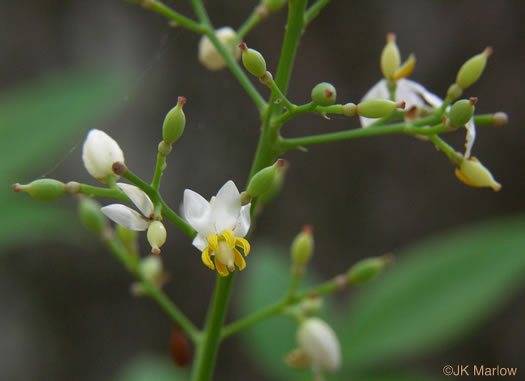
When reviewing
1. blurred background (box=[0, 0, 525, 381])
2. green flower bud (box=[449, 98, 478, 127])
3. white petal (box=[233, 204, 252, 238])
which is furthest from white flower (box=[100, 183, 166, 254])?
blurred background (box=[0, 0, 525, 381])

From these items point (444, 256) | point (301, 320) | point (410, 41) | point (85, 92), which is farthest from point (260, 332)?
point (410, 41)

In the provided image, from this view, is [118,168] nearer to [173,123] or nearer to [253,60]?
[173,123]

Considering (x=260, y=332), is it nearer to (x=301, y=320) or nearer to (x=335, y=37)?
(x=301, y=320)

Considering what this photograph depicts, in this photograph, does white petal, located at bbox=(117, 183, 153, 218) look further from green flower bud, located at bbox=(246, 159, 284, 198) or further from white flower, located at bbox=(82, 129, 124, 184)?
green flower bud, located at bbox=(246, 159, 284, 198)

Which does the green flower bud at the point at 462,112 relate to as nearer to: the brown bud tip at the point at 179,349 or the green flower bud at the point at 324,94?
the green flower bud at the point at 324,94

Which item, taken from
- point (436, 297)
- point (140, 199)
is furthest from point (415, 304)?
point (140, 199)

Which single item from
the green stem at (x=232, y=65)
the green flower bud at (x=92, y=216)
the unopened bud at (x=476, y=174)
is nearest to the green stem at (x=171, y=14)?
the green stem at (x=232, y=65)
